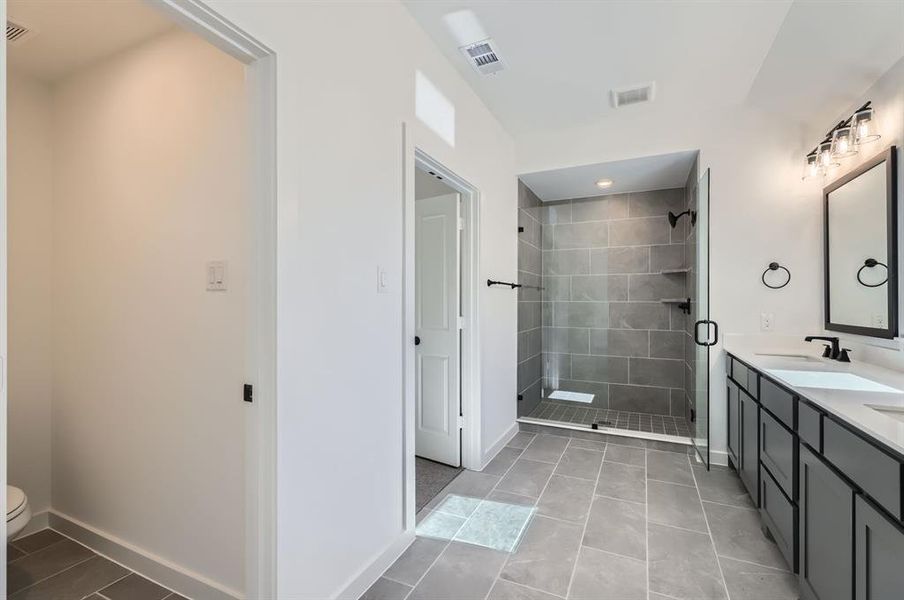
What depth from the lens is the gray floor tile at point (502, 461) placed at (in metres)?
3.01

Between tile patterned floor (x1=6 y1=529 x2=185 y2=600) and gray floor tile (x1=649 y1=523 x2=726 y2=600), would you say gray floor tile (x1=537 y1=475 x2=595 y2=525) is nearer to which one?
gray floor tile (x1=649 y1=523 x2=726 y2=600)

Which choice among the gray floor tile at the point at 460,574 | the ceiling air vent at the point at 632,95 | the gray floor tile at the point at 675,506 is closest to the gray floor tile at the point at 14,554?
the gray floor tile at the point at 460,574

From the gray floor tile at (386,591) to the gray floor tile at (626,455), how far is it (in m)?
1.94

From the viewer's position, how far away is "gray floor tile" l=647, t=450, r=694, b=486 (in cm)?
285

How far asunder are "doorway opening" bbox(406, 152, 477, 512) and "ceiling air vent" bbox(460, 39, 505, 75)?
0.71 metres

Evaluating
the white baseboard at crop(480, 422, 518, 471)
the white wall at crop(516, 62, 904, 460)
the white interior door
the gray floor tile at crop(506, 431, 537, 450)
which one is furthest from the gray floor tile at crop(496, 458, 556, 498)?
the white wall at crop(516, 62, 904, 460)

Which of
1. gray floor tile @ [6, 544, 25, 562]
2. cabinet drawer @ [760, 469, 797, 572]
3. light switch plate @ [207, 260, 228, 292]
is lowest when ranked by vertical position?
gray floor tile @ [6, 544, 25, 562]

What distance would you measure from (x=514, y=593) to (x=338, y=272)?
1.51 m

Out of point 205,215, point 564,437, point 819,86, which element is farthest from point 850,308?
point 205,215

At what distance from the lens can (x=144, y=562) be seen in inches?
→ 73.6

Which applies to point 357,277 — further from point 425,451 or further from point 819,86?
point 819,86

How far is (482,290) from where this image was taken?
306 cm

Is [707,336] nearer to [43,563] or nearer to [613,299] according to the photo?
[613,299]

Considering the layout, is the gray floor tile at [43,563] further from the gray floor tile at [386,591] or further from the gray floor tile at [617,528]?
the gray floor tile at [617,528]
